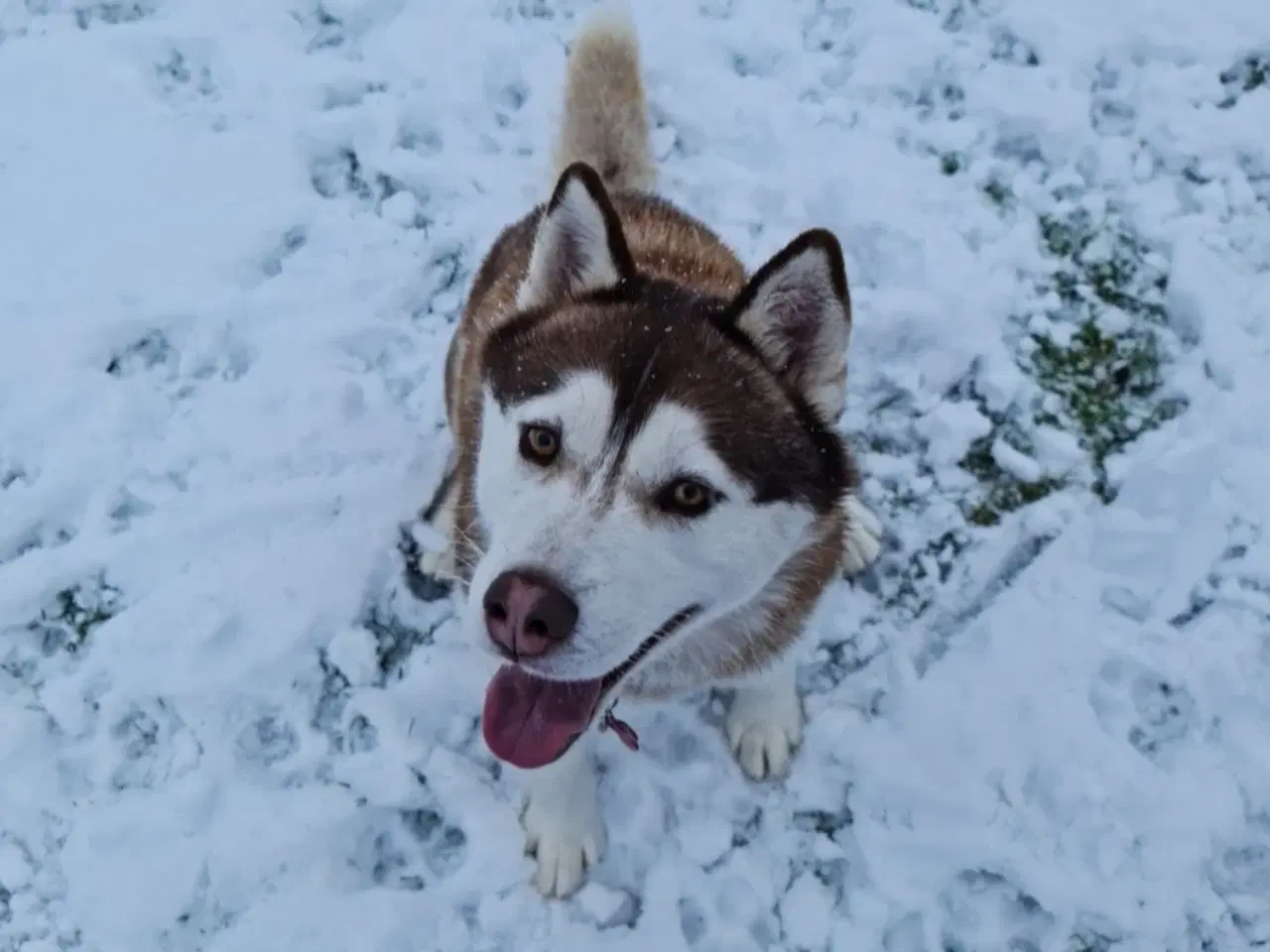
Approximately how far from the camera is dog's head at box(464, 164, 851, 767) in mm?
1952

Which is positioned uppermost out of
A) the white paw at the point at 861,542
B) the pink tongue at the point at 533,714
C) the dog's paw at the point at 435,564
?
the pink tongue at the point at 533,714

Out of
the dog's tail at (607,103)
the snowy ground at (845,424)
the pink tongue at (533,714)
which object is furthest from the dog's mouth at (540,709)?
the dog's tail at (607,103)

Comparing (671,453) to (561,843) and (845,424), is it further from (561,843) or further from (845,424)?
(845,424)

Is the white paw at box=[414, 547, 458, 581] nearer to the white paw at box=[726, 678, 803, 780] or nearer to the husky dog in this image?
the husky dog

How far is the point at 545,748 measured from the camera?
2303 millimetres

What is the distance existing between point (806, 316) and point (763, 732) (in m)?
1.38

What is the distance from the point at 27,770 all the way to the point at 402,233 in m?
2.21

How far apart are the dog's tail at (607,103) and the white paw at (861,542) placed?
132cm

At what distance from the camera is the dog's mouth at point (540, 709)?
2.23 m

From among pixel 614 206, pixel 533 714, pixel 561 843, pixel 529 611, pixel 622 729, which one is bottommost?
pixel 561 843

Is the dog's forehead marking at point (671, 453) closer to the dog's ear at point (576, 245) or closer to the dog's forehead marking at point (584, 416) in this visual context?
the dog's forehead marking at point (584, 416)

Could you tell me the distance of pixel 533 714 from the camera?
2.32m

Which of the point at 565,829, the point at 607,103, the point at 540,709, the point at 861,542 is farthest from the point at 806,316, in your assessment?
the point at 565,829

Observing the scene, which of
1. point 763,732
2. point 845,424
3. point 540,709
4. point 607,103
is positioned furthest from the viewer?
point 845,424
